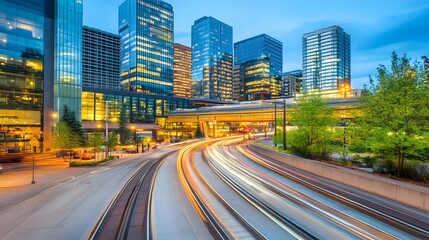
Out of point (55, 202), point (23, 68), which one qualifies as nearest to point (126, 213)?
point (55, 202)

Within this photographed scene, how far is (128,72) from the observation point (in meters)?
161

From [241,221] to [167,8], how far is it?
186 meters

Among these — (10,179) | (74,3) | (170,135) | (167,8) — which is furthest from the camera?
(167,8)

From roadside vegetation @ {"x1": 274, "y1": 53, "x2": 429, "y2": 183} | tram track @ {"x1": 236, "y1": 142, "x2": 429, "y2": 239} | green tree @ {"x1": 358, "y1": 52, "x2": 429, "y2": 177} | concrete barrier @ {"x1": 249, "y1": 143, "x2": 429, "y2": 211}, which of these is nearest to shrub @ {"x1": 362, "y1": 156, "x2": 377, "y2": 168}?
roadside vegetation @ {"x1": 274, "y1": 53, "x2": 429, "y2": 183}

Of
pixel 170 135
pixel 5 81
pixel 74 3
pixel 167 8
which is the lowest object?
pixel 170 135

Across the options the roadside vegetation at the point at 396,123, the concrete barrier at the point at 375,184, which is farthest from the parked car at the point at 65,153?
the roadside vegetation at the point at 396,123

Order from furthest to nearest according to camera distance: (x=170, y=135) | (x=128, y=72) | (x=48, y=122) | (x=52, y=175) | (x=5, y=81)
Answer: (x=128, y=72)
(x=170, y=135)
(x=48, y=122)
(x=5, y=81)
(x=52, y=175)

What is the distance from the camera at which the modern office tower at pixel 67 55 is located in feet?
174

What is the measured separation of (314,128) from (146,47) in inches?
5962

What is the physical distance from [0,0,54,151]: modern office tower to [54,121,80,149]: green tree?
35.9ft

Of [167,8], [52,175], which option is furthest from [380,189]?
[167,8]

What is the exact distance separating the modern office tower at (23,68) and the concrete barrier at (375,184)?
5162 centimetres

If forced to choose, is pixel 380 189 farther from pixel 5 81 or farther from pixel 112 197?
pixel 5 81

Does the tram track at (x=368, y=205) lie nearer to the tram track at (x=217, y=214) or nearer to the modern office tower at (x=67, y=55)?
the tram track at (x=217, y=214)
